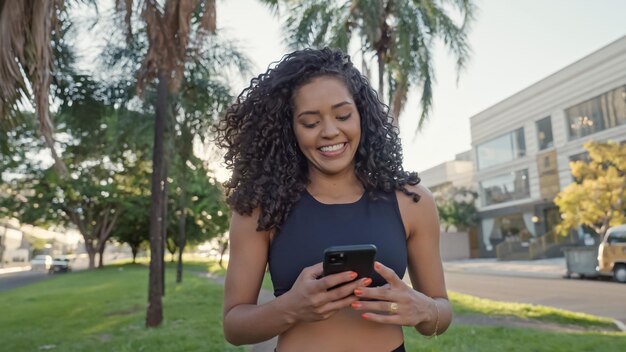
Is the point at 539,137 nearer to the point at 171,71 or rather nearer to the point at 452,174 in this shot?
the point at 452,174

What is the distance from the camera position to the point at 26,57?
436cm

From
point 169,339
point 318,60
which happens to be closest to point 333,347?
point 318,60

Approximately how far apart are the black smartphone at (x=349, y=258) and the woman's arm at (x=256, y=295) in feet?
0.06

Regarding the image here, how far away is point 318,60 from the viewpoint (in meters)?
1.77

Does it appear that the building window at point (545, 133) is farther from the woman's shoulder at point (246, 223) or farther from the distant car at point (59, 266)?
the distant car at point (59, 266)

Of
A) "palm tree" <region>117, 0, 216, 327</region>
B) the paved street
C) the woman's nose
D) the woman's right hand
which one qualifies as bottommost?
the paved street

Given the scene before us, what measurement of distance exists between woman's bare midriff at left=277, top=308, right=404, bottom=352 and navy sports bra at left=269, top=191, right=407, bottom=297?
12 centimetres

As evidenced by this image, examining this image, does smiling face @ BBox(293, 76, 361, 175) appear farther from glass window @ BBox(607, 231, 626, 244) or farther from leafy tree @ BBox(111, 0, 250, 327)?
glass window @ BBox(607, 231, 626, 244)

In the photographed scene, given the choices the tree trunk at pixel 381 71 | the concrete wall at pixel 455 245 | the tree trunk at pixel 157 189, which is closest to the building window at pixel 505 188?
the concrete wall at pixel 455 245

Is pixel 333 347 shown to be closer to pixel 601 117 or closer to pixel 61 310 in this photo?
pixel 61 310

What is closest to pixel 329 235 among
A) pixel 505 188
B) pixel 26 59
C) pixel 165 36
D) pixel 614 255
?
pixel 26 59

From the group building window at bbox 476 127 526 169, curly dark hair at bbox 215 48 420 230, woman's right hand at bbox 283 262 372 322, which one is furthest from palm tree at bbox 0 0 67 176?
building window at bbox 476 127 526 169

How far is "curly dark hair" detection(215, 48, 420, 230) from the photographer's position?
169 cm

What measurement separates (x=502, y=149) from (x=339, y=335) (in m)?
37.4
